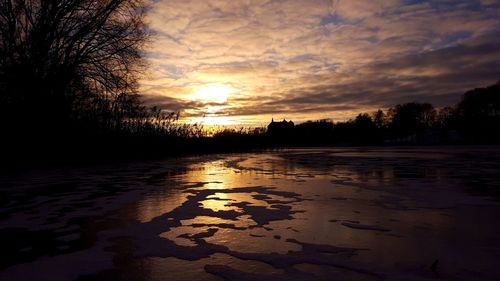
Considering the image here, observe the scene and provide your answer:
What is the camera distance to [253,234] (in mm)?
2887

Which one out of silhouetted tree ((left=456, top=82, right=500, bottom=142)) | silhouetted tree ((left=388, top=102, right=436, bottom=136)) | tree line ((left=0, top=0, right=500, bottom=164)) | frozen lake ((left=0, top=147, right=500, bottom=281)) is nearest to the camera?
frozen lake ((left=0, top=147, right=500, bottom=281))

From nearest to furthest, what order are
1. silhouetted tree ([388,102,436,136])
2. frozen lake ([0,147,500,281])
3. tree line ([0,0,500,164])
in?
frozen lake ([0,147,500,281])
tree line ([0,0,500,164])
silhouetted tree ([388,102,436,136])

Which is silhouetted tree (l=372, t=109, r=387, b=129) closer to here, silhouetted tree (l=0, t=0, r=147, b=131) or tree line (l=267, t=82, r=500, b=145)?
tree line (l=267, t=82, r=500, b=145)

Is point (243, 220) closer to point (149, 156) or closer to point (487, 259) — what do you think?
point (487, 259)

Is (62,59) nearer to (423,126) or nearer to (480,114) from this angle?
(480,114)

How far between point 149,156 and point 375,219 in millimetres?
12585

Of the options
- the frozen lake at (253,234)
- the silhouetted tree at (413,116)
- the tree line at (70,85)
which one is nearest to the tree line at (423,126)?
the silhouetted tree at (413,116)

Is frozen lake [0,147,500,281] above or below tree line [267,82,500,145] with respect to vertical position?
below

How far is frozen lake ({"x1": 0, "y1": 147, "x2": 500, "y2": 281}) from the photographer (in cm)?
207

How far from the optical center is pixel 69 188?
5.71 meters

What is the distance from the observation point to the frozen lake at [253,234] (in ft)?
6.79

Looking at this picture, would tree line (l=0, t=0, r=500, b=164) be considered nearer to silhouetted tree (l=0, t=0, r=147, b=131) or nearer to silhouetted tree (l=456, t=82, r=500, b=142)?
silhouetted tree (l=0, t=0, r=147, b=131)

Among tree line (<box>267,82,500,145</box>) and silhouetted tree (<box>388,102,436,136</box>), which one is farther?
silhouetted tree (<box>388,102,436,136</box>)

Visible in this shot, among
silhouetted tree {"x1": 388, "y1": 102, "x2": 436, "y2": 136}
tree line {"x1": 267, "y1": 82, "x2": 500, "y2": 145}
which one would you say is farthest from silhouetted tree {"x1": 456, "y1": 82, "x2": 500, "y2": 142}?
silhouetted tree {"x1": 388, "y1": 102, "x2": 436, "y2": 136}
